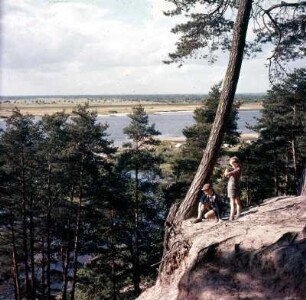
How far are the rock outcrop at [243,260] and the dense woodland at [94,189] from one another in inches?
543

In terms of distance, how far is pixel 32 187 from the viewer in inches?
958

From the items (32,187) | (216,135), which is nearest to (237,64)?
(216,135)

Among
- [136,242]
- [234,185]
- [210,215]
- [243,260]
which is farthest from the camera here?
[136,242]

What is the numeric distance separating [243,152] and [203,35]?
15940mm

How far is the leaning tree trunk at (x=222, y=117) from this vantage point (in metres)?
10.1

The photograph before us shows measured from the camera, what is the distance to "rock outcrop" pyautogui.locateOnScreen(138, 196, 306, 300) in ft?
22.9

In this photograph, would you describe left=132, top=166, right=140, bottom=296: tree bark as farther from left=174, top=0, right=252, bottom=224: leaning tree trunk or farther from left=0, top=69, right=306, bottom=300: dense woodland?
left=174, top=0, right=252, bottom=224: leaning tree trunk

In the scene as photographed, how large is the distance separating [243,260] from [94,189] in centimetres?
1614

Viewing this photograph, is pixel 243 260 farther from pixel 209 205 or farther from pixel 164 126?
pixel 164 126

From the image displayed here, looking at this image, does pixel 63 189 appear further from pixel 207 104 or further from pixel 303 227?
pixel 303 227

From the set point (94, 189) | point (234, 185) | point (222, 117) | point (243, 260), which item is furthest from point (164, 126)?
point (243, 260)

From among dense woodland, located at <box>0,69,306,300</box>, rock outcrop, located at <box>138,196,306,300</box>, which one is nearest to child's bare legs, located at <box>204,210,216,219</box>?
rock outcrop, located at <box>138,196,306,300</box>

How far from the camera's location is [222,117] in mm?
10312

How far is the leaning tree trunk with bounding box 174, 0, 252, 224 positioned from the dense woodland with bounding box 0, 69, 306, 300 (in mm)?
12274
